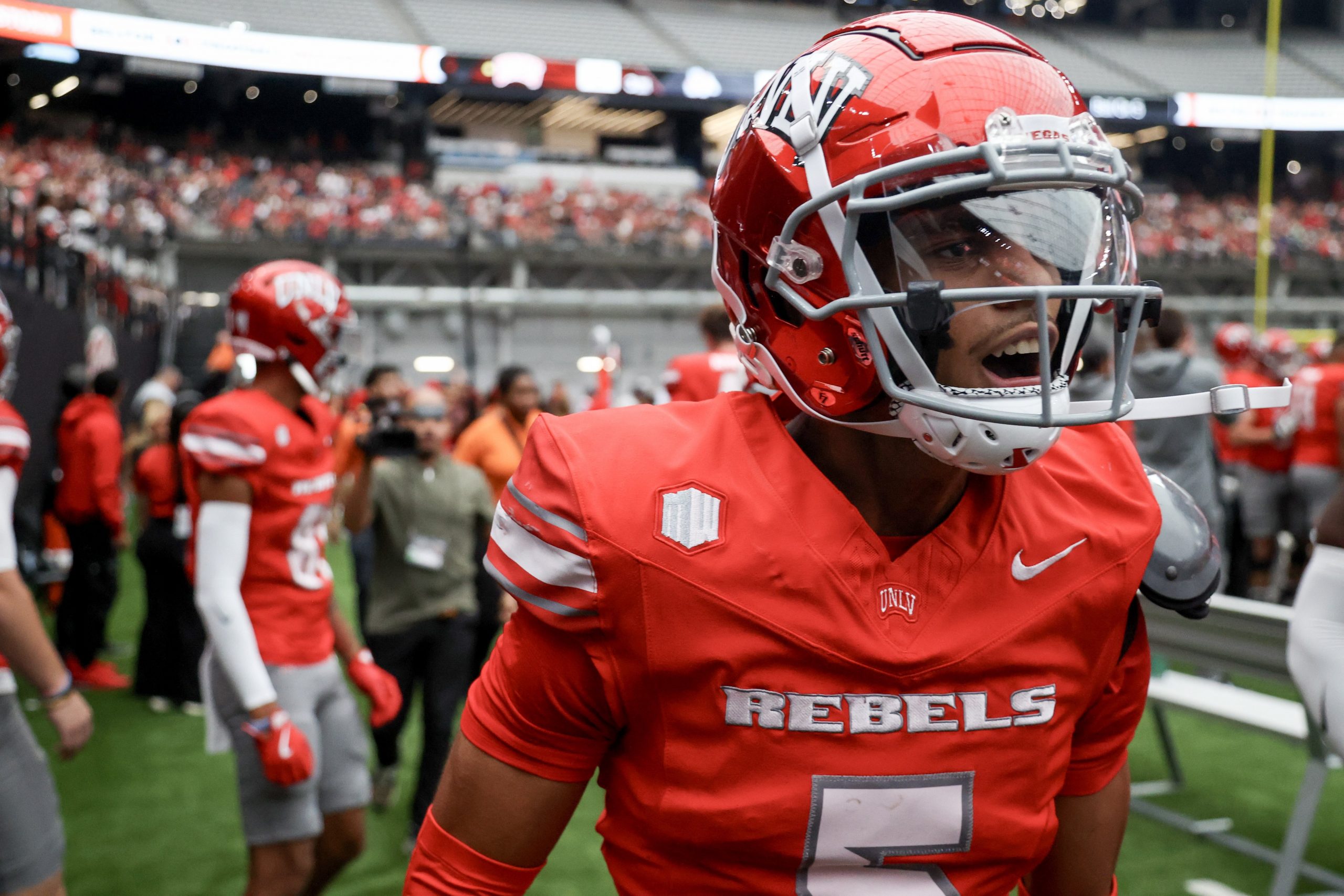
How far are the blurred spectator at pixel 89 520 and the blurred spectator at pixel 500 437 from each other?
231 centimetres

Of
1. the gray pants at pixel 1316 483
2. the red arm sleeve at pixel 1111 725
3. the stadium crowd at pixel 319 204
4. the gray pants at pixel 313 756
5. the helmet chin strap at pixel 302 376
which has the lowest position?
the gray pants at pixel 313 756

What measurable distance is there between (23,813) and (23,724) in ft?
0.64

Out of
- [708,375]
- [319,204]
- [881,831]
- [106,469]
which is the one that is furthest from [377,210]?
[881,831]

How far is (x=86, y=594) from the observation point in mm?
6293

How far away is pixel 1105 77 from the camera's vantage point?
1200 inches

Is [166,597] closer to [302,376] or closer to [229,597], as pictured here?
[302,376]

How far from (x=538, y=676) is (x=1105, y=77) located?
33.5m

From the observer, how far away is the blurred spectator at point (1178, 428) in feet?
17.3

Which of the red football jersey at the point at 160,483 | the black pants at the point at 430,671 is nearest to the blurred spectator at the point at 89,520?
the red football jersey at the point at 160,483

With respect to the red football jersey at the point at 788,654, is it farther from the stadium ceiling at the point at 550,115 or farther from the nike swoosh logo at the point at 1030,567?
the stadium ceiling at the point at 550,115

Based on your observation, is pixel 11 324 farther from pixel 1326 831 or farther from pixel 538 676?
pixel 1326 831

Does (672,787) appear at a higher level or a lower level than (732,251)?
lower

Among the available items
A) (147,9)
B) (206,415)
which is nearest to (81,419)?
(206,415)

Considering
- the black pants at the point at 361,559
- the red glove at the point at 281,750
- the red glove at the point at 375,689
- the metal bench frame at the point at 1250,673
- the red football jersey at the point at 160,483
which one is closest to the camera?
the red glove at the point at 281,750
